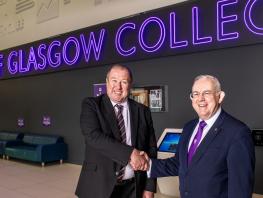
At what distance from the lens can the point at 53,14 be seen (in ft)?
29.4

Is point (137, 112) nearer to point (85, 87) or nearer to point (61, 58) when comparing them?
point (85, 87)

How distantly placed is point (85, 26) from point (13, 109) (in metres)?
→ 3.95

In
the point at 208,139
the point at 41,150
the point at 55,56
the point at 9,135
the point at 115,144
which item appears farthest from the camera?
the point at 9,135

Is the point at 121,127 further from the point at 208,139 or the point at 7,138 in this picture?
the point at 7,138

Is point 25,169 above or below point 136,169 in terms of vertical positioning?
below

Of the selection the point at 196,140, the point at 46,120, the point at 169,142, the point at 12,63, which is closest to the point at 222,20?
the point at 169,142

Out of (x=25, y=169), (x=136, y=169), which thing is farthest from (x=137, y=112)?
(x=25, y=169)

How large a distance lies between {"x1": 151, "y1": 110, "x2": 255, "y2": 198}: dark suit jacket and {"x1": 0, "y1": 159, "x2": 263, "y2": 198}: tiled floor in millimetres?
3541

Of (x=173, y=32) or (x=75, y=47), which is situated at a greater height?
(x=75, y=47)

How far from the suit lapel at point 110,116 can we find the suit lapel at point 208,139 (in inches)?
22.8

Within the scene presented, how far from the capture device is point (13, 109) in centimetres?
1020

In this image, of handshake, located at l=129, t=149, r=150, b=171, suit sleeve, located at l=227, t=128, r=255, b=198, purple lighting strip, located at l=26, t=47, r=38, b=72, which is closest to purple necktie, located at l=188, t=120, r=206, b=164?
suit sleeve, located at l=227, t=128, r=255, b=198

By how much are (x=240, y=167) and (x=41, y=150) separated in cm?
676

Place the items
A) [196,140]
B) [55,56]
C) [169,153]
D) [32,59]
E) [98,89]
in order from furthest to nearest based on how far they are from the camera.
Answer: [32,59]
[55,56]
[98,89]
[169,153]
[196,140]
